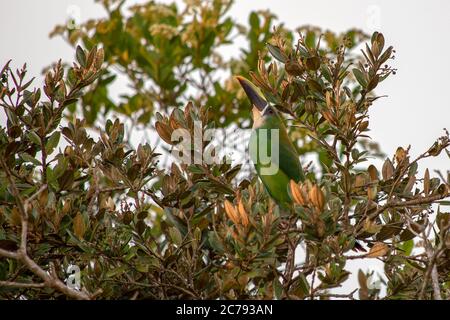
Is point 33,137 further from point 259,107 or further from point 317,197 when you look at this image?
point 317,197

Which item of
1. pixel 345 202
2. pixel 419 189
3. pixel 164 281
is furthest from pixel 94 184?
pixel 419 189

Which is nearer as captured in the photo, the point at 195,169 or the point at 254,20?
the point at 195,169

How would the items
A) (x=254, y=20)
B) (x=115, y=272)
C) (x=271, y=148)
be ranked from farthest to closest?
(x=254, y=20)
(x=271, y=148)
(x=115, y=272)

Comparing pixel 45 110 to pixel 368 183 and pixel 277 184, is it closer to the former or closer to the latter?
pixel 277 184

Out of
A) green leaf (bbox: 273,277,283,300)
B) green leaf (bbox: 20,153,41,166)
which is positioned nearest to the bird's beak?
green leaf (bbox: 20,153,41,166)

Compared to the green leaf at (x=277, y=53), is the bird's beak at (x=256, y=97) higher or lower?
lower

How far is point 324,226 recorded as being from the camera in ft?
7.63

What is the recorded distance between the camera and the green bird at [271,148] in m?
3.09

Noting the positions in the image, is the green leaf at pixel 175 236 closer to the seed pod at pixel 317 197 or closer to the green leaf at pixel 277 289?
the green leaf at pixel 277 289

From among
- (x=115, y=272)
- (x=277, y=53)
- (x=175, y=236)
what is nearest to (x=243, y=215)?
(x=175, y=236)

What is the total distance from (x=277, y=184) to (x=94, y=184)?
69cm

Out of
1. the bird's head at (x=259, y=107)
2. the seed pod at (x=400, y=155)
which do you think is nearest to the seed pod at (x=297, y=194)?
the seed pod at (x=400, y=155)

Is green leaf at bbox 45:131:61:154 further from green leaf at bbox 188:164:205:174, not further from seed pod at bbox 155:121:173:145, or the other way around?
green leaf at bbox 188:164:205:174

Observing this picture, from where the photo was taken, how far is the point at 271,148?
3.17m
